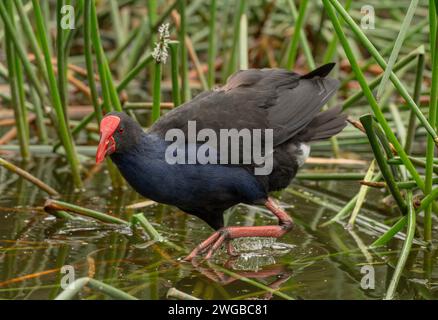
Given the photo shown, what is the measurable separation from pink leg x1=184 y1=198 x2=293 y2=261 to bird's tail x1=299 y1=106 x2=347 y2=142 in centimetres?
36

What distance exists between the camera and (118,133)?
3.04 meters

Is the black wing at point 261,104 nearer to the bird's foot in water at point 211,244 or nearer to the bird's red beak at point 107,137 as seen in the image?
the bird's red beak at point 107,137

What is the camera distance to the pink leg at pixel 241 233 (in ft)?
10.5

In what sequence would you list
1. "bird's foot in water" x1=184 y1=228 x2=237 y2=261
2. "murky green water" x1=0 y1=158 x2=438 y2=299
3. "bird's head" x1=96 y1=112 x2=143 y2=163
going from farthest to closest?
"bird's foot in water" x1=184 y1=228 x2=237 y2=261 → "bird's head" x1=96 y1=112 x2=143 y2=163 → "murky green water" x1=0 y1=158 x2=438 y2=299

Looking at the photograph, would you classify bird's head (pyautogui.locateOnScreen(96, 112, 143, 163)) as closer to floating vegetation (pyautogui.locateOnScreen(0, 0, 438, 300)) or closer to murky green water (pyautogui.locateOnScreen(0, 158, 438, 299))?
floating vegetation (pyautogui.locateOnScreen(0, 0, 438, 300))

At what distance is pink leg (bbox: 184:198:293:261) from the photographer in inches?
126

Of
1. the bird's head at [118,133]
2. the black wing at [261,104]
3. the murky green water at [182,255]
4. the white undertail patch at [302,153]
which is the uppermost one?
the black wing at [261,104]

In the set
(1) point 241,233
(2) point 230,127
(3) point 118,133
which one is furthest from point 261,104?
(3) point 118,133

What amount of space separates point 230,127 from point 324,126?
1.70ft

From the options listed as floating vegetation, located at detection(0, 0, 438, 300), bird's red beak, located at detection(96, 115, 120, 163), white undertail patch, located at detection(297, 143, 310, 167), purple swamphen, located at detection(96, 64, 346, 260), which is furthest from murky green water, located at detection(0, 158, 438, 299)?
bird's red beak, located at detection(96, 115, 120, 163)

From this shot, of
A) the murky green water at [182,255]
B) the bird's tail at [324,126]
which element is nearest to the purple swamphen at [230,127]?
the bird's tail at [324,126]

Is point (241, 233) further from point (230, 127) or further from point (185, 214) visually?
point (185, 214)

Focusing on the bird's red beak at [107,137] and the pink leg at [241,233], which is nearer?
the bird's red beak at [107,137]

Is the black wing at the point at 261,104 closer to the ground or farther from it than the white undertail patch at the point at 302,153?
farther from it
